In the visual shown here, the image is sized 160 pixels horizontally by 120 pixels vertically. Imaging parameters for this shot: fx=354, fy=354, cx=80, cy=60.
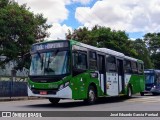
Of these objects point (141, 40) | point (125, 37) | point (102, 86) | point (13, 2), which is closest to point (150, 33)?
point (141, 40)

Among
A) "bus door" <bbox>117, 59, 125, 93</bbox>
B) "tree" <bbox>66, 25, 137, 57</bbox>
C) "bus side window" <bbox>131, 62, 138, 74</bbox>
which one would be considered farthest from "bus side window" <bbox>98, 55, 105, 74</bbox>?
"tree" <bbox>66, 25, 137, 57</bbox>

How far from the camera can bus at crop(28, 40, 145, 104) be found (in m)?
16.2

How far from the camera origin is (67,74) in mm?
16188

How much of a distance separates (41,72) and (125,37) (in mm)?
38486

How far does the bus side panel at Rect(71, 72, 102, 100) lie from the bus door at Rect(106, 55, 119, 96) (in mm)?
2510

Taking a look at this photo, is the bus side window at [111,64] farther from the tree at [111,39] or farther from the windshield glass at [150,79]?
the tree at [111,39]

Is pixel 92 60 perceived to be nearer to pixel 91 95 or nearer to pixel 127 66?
pixel 91 95

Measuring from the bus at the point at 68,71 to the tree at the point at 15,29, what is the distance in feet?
40.4

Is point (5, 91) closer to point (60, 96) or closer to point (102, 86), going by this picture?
point (102, 86)

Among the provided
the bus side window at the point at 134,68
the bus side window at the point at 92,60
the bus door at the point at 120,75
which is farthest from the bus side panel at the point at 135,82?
the bus side window at the point at 92,60

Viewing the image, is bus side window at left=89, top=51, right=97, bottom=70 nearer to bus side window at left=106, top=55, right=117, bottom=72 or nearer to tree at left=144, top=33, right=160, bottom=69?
bus side window at left=106, top=55, right=117, bottom=72

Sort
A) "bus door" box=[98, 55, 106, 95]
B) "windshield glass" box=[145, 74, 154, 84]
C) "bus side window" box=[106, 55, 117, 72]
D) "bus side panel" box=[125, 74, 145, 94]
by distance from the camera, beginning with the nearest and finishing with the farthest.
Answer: "bus door" box=[98, 55, 106, 95], "bus side window" box=[106, 55, 117, 72], "bus side panel" box=[125, 74, 145, 94], "windshield glass" box=[145, 74, 154, 84]

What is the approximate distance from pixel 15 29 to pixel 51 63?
49.8 ft

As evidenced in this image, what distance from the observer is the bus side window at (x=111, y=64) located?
20.8 meters
